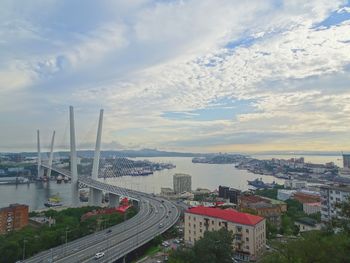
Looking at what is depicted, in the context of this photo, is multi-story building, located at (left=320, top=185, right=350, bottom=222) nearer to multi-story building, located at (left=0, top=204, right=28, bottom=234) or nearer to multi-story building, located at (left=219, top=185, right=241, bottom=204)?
multi-story building, located at (left=219, top=185, right=241, bottom=204)

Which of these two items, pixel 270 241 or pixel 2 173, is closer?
pixel 270 241

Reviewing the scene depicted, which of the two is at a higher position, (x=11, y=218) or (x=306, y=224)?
(x=306, y=224)

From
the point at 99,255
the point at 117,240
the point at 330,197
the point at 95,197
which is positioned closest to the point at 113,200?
the point at 95,197

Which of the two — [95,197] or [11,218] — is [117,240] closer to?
[11,218]

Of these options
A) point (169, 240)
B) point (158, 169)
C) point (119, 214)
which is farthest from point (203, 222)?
point (158, 169)

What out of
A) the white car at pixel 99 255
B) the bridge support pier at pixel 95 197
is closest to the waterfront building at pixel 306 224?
the white car at pixel 99 255

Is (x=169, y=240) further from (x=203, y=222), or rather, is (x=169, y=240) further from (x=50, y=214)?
(x=50, y=214)

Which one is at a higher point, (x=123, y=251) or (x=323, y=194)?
(x=323, y=194)
